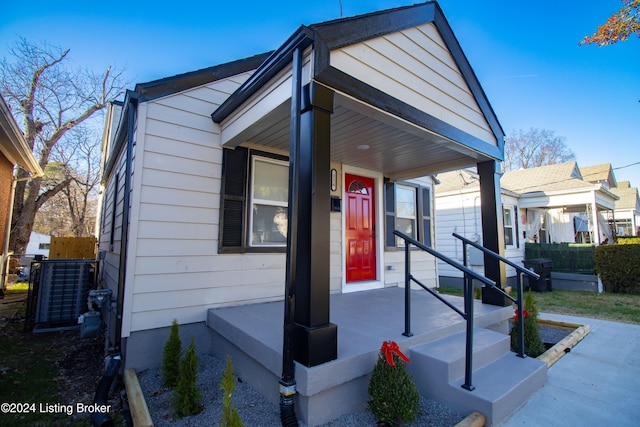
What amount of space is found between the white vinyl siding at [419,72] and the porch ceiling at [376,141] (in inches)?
9.2

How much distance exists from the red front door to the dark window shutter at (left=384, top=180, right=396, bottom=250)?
278 mm

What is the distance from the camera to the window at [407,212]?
5.48 meters

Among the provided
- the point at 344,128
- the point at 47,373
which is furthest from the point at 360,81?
the point at 47,373

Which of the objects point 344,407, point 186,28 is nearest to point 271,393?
point 344,407

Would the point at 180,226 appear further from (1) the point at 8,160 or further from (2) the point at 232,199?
(1) the point at 8,160

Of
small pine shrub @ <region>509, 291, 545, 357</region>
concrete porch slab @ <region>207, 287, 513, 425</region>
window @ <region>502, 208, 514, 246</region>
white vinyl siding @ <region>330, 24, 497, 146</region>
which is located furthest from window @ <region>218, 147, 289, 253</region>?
window @ <region>502, 208, 514, 246</region>

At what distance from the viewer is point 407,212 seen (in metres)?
6.03

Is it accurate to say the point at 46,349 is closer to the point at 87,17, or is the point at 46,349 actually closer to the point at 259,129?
the point at 259,129

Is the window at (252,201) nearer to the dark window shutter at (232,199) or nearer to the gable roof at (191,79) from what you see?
the dark window shutter at (232,199)

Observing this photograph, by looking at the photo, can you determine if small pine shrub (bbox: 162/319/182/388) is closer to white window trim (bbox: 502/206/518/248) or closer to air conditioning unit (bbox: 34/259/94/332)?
air conditioning unit (bbox: 34/259/94/332)

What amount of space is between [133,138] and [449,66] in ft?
12.0

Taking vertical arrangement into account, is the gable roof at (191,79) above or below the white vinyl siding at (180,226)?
above

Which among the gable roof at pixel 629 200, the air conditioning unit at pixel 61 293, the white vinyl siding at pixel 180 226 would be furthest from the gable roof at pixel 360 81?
the gable roof at pixel 629 200

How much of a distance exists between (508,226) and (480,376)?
912 centimetres
